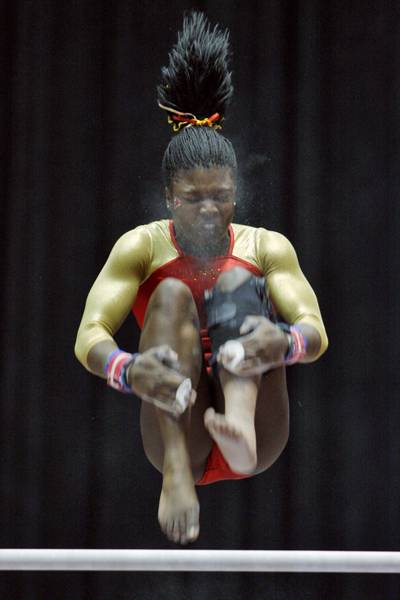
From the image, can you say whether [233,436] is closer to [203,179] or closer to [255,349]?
[255,349]

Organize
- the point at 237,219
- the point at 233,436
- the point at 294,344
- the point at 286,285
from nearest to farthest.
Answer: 1. the point at 233,436
2. the point at 294,344
3. the point at 286,285
4. the point at 237,219

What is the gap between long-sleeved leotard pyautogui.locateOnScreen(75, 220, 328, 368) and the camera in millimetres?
1604

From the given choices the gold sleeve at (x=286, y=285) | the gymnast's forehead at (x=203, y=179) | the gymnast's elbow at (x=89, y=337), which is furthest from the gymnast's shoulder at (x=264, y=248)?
the gymnast's elbow at (x=89, y=337)

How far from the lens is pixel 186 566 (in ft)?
4.79

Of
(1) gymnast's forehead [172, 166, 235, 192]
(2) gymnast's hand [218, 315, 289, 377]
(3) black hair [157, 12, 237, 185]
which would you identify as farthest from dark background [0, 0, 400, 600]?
(2) gymnast's hand [218, 315, 289, 377]

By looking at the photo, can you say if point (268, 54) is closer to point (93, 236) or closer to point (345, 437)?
point (93, 236)

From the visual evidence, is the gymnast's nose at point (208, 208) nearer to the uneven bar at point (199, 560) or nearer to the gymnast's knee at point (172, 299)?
the gymnast's knee at point (172, 299)

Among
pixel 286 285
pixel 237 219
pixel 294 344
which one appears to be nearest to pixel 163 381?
pixel 294 344

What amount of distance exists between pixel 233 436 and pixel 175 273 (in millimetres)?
349

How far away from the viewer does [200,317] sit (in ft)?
5.47

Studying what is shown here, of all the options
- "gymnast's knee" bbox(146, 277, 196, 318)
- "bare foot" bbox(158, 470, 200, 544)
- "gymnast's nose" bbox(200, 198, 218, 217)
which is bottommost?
"bare foot" bbox(158, 470, 200, 544)

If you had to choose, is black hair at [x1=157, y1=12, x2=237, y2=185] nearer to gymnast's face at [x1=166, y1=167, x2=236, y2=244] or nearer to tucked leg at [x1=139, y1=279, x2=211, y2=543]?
gymnast's face at [x1=166, y1=167, x2=236, y2=244]

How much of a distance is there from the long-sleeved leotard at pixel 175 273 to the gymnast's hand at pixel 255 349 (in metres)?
0.13

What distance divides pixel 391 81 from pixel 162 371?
54.6 inches
